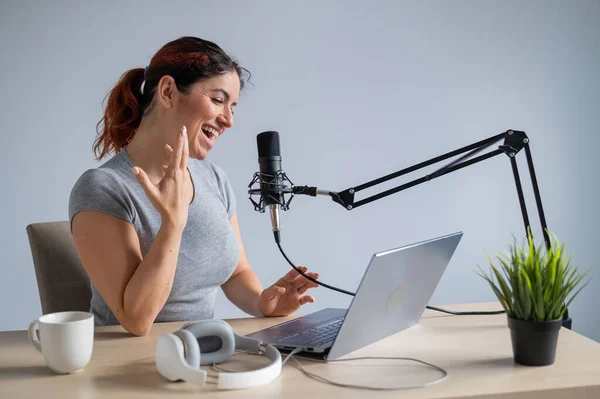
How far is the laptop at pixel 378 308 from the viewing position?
0.96 meters

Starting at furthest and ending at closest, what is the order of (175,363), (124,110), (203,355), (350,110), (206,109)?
(350,110)
(124,110)
(206,109)
(203,355)
(175,363)

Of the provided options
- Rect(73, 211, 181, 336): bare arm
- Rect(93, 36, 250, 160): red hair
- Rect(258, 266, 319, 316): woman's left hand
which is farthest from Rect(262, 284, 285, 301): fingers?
Rect(93, 36, 250, 160): red hair

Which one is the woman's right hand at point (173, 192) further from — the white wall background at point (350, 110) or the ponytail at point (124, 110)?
the white wall background at point (350, 110)

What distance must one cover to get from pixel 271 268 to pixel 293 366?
74.7 inches

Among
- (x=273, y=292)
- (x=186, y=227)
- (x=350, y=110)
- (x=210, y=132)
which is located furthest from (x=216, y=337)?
(x=350, y=110)

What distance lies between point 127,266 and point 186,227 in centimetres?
32

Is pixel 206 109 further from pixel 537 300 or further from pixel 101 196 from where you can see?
pixel 537 300

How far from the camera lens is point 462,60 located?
2.98m

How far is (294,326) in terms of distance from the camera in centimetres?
122

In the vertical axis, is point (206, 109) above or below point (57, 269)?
above

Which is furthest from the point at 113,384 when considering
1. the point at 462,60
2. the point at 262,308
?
the point at 462,60

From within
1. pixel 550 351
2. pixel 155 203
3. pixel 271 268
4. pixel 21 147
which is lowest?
pixel 271 268

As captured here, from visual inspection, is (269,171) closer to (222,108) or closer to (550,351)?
(222,108)

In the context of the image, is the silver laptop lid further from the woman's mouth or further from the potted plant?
the woman's mouth
